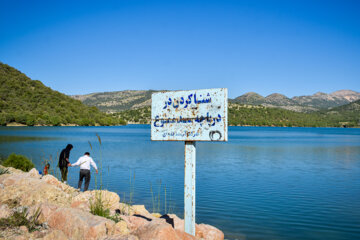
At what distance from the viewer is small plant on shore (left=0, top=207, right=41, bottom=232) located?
5633mm

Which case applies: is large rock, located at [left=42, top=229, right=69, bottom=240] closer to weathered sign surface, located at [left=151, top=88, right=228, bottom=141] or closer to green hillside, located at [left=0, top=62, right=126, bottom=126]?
weathered sign surface, located at [left=151, top=88, right=228, bottom=141]

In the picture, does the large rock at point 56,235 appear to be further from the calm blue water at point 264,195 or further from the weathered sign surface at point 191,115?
the calm blue water at point 264,195

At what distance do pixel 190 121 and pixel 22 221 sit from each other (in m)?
3.58

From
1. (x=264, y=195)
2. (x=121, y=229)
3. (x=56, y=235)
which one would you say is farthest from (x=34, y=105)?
(x=56, y=235)

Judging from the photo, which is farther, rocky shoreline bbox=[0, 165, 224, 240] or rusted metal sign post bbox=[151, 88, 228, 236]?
rusted metal sign post bbox=[151, 88, 228, 236]

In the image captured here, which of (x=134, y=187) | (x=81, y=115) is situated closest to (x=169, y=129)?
(x=134, y=187)

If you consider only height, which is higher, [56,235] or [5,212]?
[5,212]

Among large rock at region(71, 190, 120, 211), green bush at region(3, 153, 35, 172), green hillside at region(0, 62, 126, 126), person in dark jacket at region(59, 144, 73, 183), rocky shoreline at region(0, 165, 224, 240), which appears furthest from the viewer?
green hillside at region(0, 62, 126, 126)

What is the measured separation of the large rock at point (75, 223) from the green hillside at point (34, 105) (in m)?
95.4

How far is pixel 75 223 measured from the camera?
5.51 meters

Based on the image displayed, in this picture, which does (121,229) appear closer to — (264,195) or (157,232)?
(157,232)

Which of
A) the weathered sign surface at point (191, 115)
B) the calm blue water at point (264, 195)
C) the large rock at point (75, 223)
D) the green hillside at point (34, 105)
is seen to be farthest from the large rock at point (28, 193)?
the green hillside at point (34, 105)

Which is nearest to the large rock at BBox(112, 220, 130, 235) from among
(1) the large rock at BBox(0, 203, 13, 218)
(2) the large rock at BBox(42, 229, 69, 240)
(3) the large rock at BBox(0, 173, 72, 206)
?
(2) the large rock at BBox(42, 229, 69, 240)

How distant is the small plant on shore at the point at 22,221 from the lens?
18.5 feet
